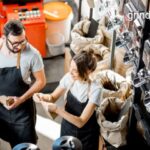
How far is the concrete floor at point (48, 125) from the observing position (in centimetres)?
503

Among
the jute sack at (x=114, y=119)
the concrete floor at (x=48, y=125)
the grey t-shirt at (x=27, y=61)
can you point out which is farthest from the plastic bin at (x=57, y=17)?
the grey t-shirt at (x=27, y=61)

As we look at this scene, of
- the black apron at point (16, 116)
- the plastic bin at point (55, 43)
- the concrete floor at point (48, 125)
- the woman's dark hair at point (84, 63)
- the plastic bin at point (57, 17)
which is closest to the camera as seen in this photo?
the woman's dark hair at point (84, 63)

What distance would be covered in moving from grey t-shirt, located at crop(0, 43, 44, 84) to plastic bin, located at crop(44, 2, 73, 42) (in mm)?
2024

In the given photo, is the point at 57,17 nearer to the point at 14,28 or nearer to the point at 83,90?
the point at 14,28

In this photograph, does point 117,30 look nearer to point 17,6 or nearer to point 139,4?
point 139,4

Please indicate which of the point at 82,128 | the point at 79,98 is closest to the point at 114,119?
the point at 82,128

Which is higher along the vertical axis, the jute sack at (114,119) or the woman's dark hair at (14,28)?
the woman's dark hair at (14,28)

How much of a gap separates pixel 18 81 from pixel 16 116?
369 millimetres

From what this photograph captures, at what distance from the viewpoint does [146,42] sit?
3.46 metres

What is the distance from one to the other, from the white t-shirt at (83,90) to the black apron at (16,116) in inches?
17.1

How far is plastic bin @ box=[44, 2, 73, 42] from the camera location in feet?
19.4

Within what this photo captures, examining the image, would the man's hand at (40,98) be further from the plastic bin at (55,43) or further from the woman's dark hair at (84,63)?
the plastic bin at (55,43)

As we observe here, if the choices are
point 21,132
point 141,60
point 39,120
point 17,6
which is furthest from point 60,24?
point 141,60

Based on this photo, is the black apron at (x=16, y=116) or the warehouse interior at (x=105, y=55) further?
the black apron at (x=16, y=116)
